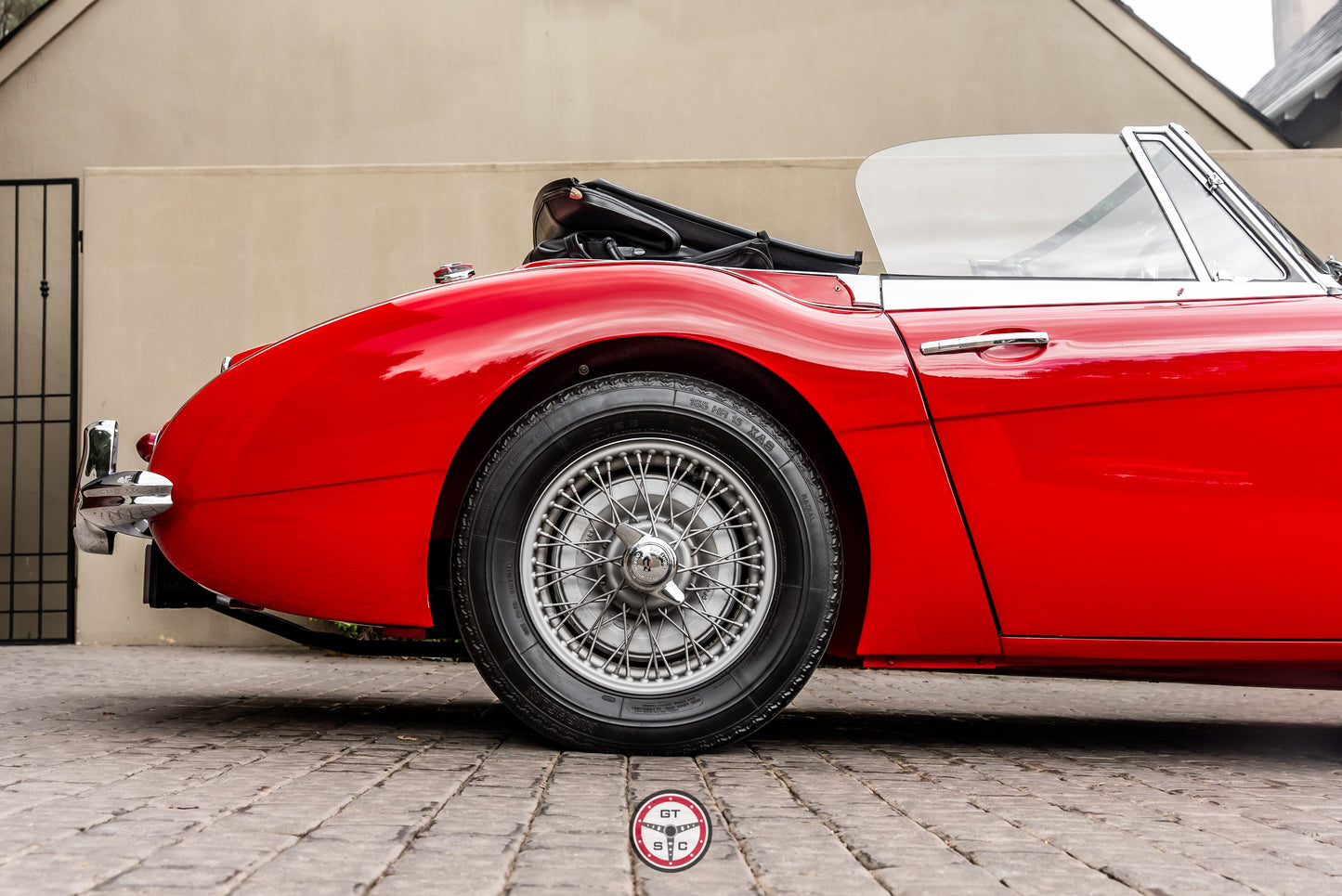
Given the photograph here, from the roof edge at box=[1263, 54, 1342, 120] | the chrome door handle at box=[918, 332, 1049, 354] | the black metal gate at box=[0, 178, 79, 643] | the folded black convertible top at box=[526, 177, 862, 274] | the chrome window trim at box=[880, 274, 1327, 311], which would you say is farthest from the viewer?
the roof edge at box=[1263, 54, 1342, 120]

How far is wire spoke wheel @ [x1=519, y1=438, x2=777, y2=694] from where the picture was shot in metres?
2.46

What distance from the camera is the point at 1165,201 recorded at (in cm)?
301

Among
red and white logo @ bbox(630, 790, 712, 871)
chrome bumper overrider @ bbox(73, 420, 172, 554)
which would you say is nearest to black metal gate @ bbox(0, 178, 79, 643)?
chrome bumper overrider @ bbox(73, 420, 172, 554)

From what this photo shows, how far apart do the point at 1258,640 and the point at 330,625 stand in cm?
538

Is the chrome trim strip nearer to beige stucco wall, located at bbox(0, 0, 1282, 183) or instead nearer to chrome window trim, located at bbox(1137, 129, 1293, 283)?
chrome window trim, located at bbox(1137, 129, 1293, 283)

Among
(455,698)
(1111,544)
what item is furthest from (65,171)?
(1111,544)

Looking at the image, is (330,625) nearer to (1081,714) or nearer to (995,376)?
(1081,714)

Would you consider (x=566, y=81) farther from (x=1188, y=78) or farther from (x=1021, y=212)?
(x=1021, y=212)

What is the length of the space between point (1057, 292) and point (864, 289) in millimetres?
484

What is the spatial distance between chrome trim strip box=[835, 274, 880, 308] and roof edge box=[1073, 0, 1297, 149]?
26.6 feet

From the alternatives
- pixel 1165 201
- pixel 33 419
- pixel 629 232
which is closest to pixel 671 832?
pixel 629 232

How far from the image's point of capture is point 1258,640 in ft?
8.43

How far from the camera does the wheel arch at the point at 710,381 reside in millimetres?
2578

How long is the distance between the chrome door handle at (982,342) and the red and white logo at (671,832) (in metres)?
1.33
